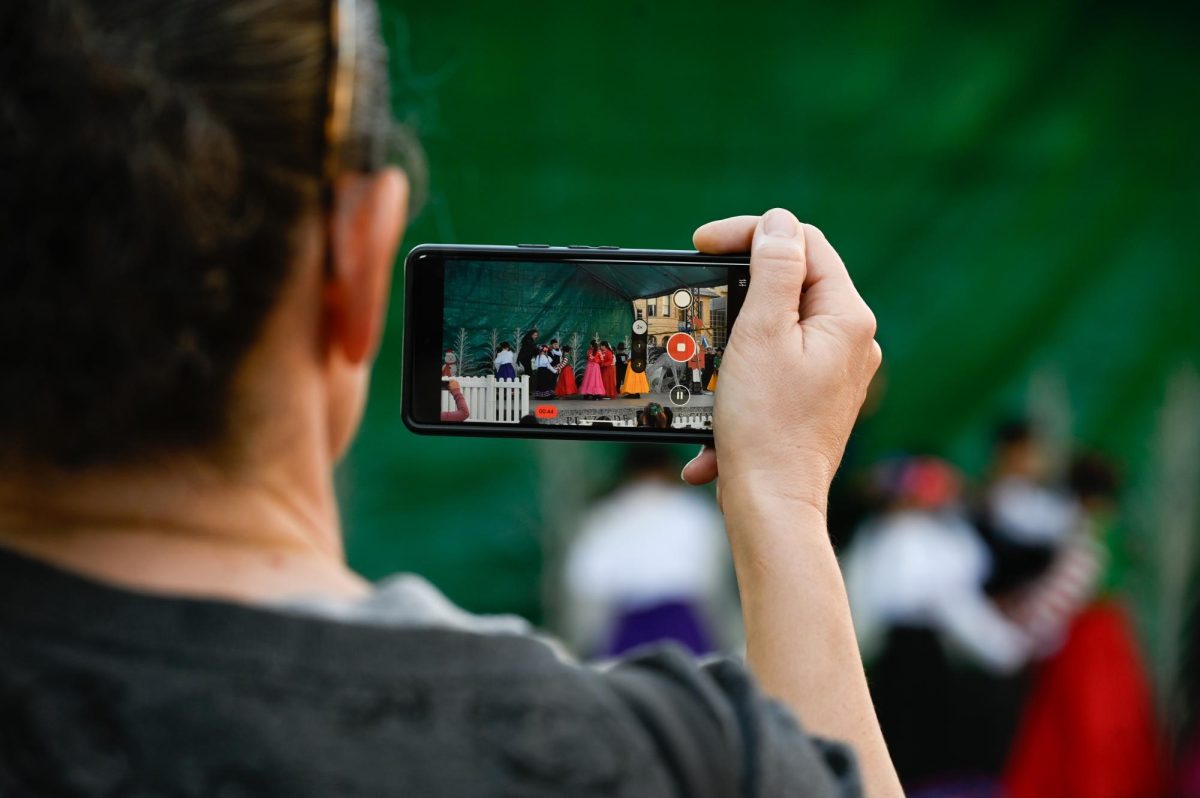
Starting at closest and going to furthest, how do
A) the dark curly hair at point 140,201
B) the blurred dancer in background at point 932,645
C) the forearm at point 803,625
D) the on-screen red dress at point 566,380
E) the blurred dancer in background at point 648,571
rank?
the dark curly hair at point 140,201 → the forearm at point 803,625 → the on-screen red dress at point 566,380 → the blurred dancer in background at point 648,571 → the blurred dancer in background at point 932,645

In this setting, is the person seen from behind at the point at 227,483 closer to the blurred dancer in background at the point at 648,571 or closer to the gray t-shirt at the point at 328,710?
the gray t-shirt at the point at 328,710

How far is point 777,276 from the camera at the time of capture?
958 mm

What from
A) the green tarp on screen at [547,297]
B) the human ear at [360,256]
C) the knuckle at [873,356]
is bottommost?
the green tarp on screen at [547,297]

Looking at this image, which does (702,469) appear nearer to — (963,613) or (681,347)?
(681,347)

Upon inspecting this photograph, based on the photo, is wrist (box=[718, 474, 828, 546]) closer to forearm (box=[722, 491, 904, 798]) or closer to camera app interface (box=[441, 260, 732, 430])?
forearm (box=[722, 491, 904, 798])

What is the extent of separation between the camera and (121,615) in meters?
0.61

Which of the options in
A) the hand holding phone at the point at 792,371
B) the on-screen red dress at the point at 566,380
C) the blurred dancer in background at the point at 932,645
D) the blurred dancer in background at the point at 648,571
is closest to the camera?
the hand holding phone at the point at 792,371

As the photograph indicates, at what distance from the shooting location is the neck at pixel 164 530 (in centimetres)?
64

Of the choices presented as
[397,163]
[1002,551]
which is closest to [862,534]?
[1002,551]

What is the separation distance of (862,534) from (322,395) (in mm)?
3952

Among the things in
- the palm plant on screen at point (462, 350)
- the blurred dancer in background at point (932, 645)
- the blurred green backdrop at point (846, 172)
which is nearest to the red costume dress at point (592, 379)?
the palm plant on screen at point (462, 350)

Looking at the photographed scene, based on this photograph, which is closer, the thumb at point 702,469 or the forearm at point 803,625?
the forearm at point 803,625

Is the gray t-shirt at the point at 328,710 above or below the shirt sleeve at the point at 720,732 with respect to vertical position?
above

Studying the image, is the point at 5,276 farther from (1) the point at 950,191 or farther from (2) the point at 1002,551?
(2) the point at 1002,551
